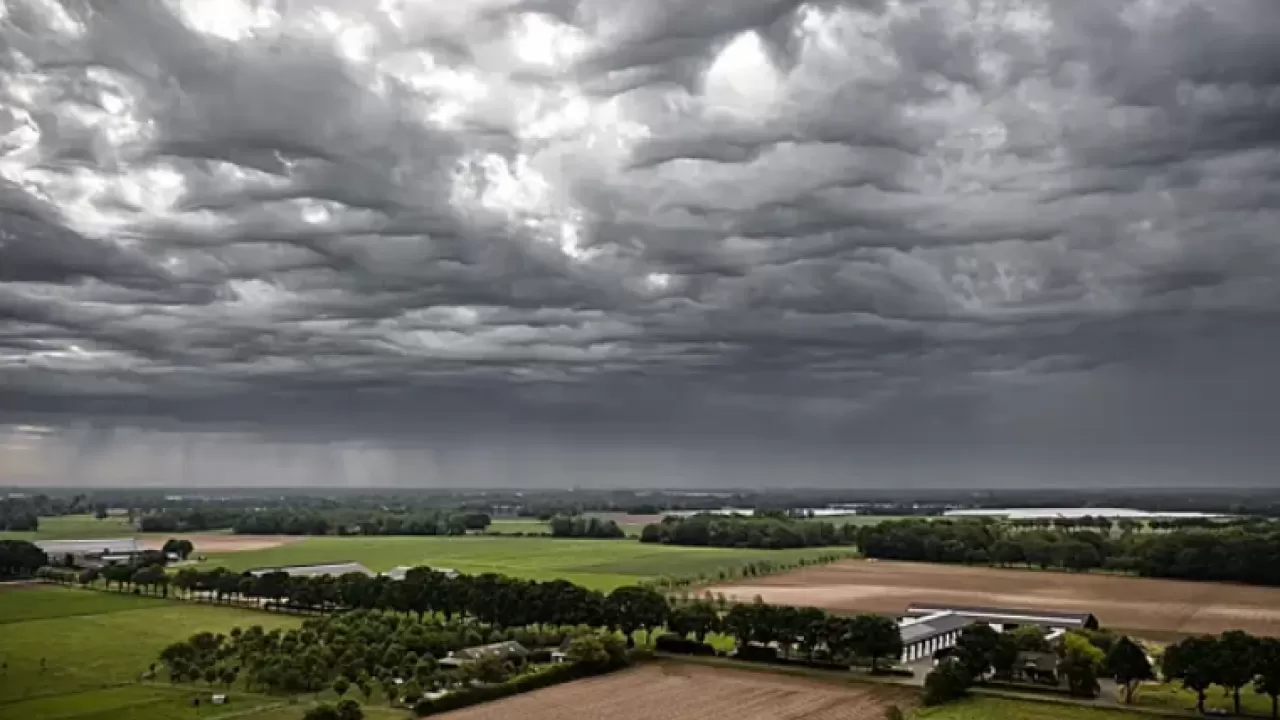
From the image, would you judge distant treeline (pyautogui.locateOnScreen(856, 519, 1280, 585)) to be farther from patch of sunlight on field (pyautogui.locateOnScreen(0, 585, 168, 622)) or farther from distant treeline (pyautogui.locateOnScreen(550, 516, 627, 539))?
patch of sunlight on field (pyautogui.locateOnScreen(0, 585, 168, 622))

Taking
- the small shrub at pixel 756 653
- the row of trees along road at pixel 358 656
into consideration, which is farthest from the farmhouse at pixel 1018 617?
the row of trees along road at pixel 358 656

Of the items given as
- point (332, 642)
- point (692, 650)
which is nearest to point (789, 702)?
point (692, 650)

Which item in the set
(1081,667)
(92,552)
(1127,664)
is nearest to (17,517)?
(92,552)

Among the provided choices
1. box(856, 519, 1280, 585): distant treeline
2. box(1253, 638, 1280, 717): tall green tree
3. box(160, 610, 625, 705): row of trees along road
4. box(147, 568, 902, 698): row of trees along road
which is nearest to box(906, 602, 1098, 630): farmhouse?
box(147, 568, 902, 698): row of trees along road

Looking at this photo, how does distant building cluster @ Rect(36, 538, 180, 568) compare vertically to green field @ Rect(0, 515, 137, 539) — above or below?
below

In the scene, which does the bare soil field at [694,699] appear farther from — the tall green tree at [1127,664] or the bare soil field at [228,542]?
the bare soil field at [228,542]

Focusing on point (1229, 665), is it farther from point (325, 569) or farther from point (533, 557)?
point (533, 557)
